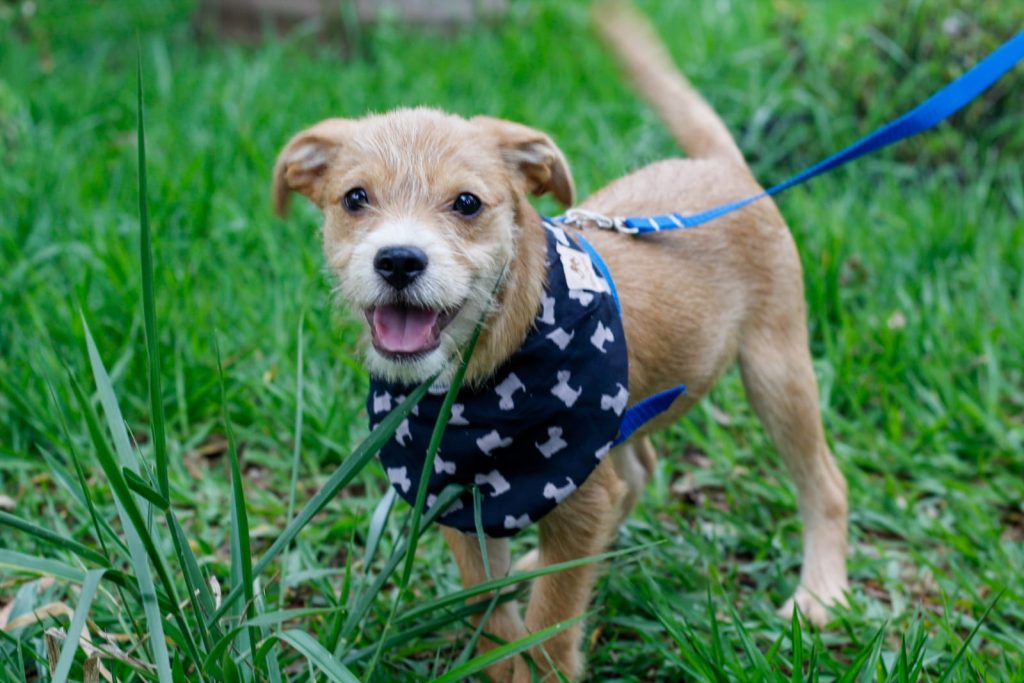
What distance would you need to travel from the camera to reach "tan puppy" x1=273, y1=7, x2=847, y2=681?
8.24 feet

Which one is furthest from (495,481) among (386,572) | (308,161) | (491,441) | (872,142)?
(872,142)

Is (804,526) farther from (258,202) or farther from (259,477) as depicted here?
(258,202)

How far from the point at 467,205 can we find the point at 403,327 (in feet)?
1.11

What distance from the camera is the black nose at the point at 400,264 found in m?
A: 2.38

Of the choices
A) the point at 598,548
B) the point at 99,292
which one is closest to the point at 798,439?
the point at 598,548

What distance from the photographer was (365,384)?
422 cm

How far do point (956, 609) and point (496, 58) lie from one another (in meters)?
4.97

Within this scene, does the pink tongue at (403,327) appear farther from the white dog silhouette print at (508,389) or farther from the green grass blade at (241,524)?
the green grass blade at (241,524)

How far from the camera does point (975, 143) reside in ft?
19.2

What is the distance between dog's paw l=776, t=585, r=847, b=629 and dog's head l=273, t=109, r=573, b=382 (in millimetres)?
1575

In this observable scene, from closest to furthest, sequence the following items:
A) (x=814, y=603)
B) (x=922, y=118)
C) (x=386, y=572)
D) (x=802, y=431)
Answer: (x=386, y=572) → (x=922, y=118) → (x=814, y=603) → (x=802, y=431)

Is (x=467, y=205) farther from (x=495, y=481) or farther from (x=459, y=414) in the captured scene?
(x=495, y=481)

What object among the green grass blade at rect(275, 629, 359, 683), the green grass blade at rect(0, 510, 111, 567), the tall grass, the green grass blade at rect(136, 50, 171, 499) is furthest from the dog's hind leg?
the green grass blade at rect(0, 510, 111, 567)

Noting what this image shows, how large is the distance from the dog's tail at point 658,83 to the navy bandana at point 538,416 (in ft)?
4.43
